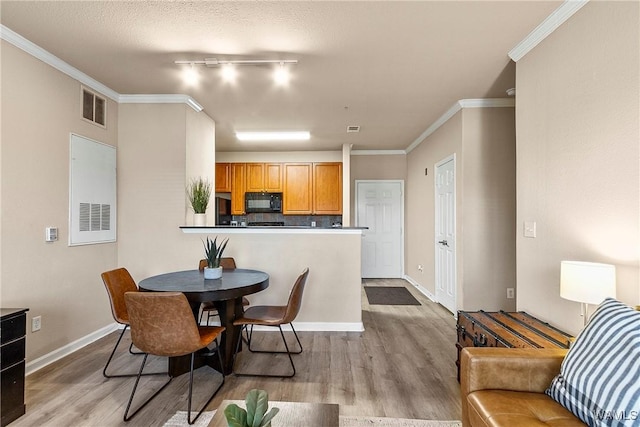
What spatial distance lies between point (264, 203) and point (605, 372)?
209 inches

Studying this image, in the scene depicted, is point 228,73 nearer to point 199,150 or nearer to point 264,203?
point 199,150

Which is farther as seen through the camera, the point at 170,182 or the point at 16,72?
the point at 170,182

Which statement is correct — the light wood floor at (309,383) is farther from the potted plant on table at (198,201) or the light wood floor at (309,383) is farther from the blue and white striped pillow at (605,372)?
the potted plant on table at (198,201)

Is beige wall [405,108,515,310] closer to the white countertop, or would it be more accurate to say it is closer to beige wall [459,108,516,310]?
beige wall [459,108,516,310]

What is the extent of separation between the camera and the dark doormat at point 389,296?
181 inches

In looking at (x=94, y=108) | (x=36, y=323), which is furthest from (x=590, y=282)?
(x=94, y=108)

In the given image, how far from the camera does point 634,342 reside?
1.14m

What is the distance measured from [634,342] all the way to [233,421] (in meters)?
1.42

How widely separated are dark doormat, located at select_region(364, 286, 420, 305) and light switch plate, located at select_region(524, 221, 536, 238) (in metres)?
2.38

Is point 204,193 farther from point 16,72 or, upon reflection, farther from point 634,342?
point 634,342

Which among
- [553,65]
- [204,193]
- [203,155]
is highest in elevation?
[553,65]

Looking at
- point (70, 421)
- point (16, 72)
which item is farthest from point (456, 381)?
point (16, 72)

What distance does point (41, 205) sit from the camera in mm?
2568

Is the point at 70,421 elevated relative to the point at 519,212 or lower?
lower
